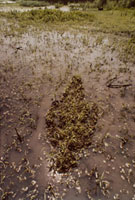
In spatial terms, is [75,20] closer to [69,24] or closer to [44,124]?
[69,24]

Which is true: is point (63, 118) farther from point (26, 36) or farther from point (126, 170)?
point (26, 36)

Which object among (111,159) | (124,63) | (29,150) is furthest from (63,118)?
(124,63)

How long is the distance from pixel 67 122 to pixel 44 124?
36.1 inches

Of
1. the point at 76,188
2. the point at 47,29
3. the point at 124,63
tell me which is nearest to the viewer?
the point at 76,188

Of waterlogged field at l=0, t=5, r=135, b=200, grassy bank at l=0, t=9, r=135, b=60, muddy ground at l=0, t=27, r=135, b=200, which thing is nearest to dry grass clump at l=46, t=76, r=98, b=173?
waterlogged field at l=0, t=5, r=135, b=200

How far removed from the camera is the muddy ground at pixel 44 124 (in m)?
4.27

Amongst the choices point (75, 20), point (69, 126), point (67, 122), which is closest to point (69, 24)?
point (75, 20)

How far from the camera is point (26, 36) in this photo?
14.2 metres

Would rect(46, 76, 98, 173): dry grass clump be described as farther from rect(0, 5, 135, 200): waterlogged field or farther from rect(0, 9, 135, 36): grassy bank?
rect(0, 9, 135, 36): grassy bank

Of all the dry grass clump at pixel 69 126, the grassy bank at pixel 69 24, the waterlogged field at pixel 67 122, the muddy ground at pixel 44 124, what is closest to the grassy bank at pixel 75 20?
the grassy bank at pixel 69 24

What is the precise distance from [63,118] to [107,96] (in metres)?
2.69

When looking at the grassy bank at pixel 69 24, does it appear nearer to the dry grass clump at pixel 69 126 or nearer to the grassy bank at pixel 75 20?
the grassy bank at pixel 75 20

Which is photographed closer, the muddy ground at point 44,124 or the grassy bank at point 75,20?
the muddy ground at point 44,124

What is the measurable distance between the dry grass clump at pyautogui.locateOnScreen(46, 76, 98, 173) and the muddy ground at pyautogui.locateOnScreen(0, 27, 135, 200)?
0.79ft
